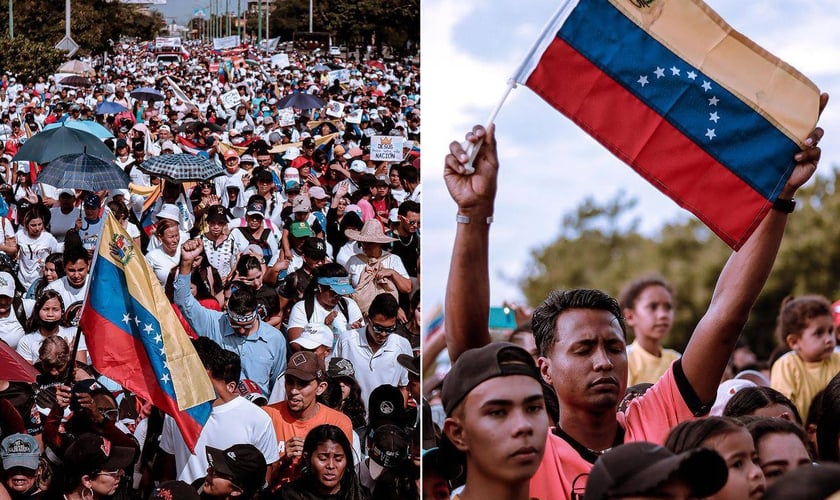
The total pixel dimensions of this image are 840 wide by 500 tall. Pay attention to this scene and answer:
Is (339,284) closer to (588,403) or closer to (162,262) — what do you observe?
(162,262)

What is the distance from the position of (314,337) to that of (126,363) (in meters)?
1.72

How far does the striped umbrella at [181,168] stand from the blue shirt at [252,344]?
9.76 feet

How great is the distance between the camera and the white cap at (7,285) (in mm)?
7052

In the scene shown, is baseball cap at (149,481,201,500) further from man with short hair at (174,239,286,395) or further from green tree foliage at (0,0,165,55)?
green tree foliage at (0,0,165,55)

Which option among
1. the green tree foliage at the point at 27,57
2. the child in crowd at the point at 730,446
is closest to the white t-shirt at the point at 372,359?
the child in crowd at the point at 730,446

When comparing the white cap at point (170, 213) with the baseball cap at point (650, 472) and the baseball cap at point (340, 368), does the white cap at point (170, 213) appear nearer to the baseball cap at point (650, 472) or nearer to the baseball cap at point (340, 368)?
the baseball cap at point (340, 368)

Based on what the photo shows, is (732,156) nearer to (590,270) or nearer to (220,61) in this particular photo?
(220,61)

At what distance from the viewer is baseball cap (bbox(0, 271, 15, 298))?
705 centimetres

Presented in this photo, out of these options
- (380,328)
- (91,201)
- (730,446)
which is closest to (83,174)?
(91,201)

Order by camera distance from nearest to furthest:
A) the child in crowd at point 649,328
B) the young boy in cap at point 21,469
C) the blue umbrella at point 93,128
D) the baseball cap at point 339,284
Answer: the young boy in cap at point 21,469
the child in crowd at point 649,328
the baseball cap at point 339,284
the blue umbrella at point 93,128

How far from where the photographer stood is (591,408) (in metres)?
3.04

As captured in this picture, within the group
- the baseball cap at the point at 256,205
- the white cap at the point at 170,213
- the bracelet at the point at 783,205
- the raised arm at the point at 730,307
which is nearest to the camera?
the raised arm at the point at 730,307

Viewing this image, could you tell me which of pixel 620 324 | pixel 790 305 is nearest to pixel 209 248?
pixel 790 305

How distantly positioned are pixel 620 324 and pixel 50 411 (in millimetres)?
3690
